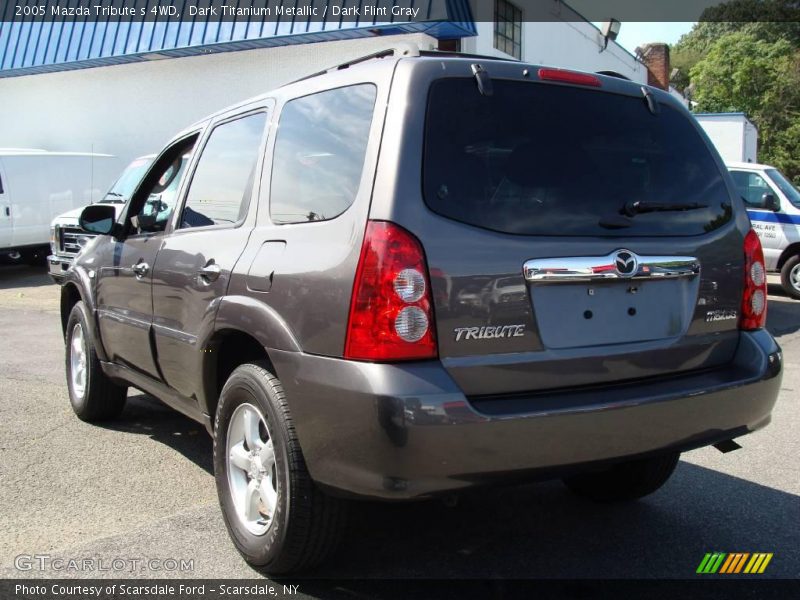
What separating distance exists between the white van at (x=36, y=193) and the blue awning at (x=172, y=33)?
2.66m

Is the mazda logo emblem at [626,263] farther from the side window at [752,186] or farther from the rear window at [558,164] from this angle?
the side window at [752,186]

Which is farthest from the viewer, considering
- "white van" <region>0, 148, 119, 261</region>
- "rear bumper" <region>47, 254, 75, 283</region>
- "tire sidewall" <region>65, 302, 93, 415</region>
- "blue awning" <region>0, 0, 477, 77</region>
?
"white van" <region>0, 148, 119, 261</region>

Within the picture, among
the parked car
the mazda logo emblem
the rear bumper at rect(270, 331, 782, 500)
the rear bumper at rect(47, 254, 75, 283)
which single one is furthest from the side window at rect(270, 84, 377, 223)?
the rear bumper at rect(47, 254, 75, 283)

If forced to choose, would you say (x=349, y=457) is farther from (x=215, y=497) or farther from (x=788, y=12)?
(x=788, y=12)

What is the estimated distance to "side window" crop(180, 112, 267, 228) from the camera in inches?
134

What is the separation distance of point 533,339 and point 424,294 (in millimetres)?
413

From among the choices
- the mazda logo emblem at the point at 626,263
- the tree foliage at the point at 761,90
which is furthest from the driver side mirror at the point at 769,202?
the tree foliage at the point at 761,90

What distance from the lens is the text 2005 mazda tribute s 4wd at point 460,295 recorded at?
2467mm

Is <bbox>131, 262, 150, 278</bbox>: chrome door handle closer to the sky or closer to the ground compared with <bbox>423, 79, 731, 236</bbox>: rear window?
closer to the ground

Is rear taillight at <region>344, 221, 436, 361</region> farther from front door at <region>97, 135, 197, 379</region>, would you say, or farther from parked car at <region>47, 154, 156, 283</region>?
parked car at <region>47, 154, 156, 283</region>

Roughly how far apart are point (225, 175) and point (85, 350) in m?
2.01

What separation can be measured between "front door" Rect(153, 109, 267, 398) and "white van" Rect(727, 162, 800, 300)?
981 centimetres

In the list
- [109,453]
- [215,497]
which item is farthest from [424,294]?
[109,453]

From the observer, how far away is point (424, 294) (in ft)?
8.13
